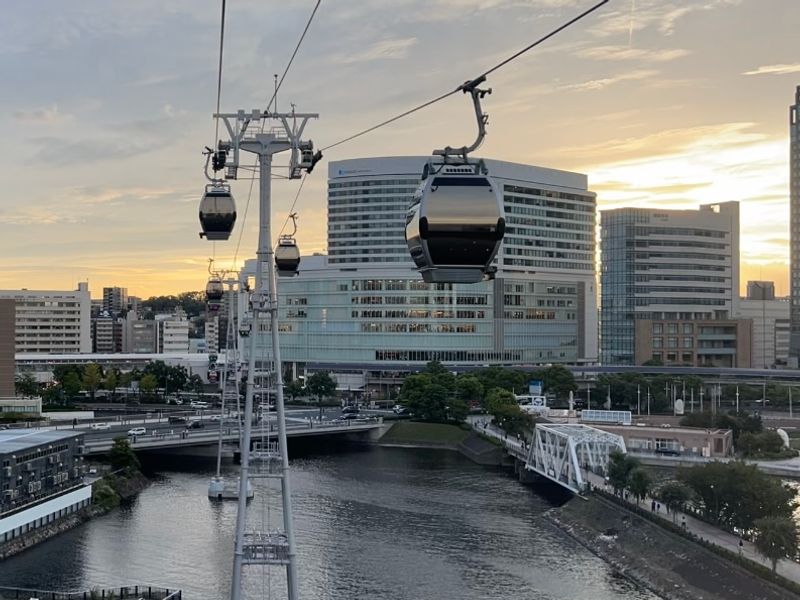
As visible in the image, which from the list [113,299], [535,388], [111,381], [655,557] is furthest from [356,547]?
[113,299]

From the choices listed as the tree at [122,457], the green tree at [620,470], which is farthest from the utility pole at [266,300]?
the tree at [122,457]

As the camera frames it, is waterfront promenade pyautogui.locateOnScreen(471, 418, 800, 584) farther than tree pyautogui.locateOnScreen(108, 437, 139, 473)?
No

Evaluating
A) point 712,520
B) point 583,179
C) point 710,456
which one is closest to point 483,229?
point 712,520

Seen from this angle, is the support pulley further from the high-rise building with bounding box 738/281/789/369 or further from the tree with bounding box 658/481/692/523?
the high-rise building with bounding box 738/281/789/369

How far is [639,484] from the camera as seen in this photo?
33.4 meters

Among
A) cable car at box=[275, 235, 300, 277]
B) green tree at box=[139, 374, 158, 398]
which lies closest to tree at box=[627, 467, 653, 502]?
cable car at box=[275, 235, 300, 277]

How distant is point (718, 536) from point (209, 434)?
3053 centimetres

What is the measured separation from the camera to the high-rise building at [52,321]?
101125 mm

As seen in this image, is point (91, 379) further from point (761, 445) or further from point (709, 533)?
point (709, 533)

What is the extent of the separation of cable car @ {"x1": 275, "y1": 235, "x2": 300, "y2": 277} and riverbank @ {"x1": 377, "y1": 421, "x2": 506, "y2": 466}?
1420 inches

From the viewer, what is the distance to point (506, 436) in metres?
53.5

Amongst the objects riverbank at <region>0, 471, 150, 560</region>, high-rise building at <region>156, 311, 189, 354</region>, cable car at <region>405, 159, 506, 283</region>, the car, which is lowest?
riverbank at <region>0, 471, 150, 560</region>

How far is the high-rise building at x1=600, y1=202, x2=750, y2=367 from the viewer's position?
87500 millimetres

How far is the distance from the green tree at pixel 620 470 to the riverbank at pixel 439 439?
15.9 m
